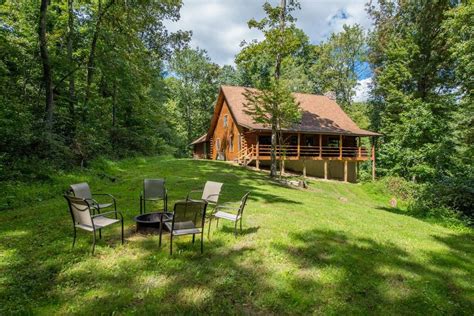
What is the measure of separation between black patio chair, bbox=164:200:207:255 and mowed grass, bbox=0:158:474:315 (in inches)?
16.3

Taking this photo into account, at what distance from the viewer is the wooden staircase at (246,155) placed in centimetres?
2043

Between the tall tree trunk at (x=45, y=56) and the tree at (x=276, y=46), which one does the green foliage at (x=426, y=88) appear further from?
the tall tree trunk at (x=45, y=56)

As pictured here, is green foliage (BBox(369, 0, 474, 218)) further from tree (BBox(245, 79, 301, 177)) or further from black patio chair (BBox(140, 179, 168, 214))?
black patio chair (BBox(140, 179, 168, 214))

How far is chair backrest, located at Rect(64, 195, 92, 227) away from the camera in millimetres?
4219

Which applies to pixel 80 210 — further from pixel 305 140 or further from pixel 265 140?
pixel 305 140

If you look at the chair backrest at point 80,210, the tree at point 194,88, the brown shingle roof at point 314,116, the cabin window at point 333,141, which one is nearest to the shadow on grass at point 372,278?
the chair backrest at point 80,210

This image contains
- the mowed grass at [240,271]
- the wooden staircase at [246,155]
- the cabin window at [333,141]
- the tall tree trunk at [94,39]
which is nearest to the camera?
the mowed grass at [240,271]

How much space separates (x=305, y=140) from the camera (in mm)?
24266

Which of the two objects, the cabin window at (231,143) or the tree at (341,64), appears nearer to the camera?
the cabin window at (231,143)

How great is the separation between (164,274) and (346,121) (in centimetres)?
2389

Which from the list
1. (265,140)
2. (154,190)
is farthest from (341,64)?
(154,190)

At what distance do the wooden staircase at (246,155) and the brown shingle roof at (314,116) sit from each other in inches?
75.1

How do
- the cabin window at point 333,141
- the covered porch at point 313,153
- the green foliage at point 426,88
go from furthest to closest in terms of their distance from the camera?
1. the cabin window at point 333,141
2. the covered porch at point 313,153
3. the green foliage at point 426,88

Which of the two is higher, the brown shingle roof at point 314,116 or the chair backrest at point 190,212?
the brown shingle roof at point 314,116
